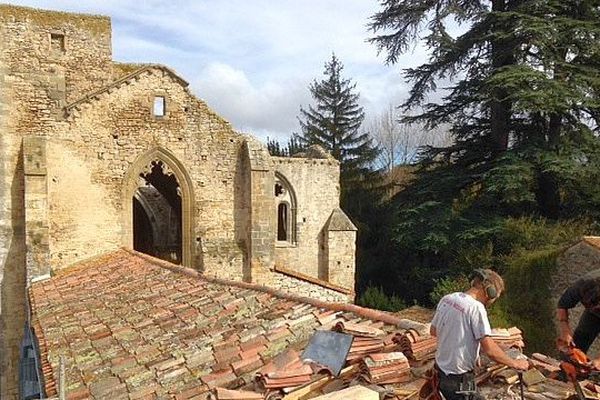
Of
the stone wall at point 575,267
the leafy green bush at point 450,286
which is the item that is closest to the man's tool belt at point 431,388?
the stone wall at point 575,267

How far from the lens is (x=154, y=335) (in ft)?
21.3

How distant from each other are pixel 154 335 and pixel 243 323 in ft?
3.81

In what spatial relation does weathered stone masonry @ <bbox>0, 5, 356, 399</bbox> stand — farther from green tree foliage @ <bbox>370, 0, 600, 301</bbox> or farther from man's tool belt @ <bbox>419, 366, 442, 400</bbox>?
man's tool belt @ <bbox>419, 366, 442, 400</bbox>

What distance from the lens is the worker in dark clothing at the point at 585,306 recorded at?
4.96 meters

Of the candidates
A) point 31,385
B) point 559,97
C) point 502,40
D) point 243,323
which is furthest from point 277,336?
point 502,40

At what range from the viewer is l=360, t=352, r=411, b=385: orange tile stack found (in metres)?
4.10

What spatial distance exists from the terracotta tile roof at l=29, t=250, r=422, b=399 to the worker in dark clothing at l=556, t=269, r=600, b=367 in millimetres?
1481

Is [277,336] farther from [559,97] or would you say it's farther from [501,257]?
[559,97]

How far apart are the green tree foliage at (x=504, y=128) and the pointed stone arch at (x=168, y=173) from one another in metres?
7.47

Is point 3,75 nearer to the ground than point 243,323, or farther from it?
farther from it

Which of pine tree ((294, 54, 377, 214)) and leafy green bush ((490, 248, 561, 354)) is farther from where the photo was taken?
pine tree ((294, 54, 377, 214))

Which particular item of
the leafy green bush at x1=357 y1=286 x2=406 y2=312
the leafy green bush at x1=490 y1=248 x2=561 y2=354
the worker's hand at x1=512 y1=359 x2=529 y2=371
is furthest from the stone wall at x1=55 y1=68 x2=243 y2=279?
the worker's hand at x1=512 y1=359 x2=529 y2=371

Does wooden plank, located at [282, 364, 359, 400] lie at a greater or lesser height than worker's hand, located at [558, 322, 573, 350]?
lesser

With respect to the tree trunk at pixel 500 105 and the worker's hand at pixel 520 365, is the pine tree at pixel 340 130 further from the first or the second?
the worker's hand at pixel 520 365
